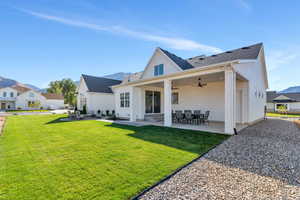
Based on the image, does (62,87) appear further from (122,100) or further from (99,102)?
(122,100)

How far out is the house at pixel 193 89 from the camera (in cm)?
894

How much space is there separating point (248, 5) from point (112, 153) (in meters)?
11.7

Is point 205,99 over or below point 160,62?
below

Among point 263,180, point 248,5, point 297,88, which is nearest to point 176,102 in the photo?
point 248,5

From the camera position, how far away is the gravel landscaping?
7.61ft

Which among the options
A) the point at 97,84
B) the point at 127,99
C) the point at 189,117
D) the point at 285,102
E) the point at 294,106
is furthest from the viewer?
the point at 285,102

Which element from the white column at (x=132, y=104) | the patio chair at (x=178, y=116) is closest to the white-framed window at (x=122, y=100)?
the white column at (x=132, y=104)

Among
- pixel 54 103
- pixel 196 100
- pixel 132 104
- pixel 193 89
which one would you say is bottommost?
pixel 132 104

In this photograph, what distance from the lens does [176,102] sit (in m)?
13.3

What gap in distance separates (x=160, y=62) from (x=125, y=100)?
5087mm

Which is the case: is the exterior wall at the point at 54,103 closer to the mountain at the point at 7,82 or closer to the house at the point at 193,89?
the house at the point at 193,89

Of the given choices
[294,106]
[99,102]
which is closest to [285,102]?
[294,106]

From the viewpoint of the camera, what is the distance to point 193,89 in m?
12.0

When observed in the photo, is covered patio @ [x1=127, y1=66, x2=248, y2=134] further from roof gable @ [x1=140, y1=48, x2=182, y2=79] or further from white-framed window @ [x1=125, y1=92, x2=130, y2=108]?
roof gable @ [x1=140, y1=48, x2=182, y2=79]
